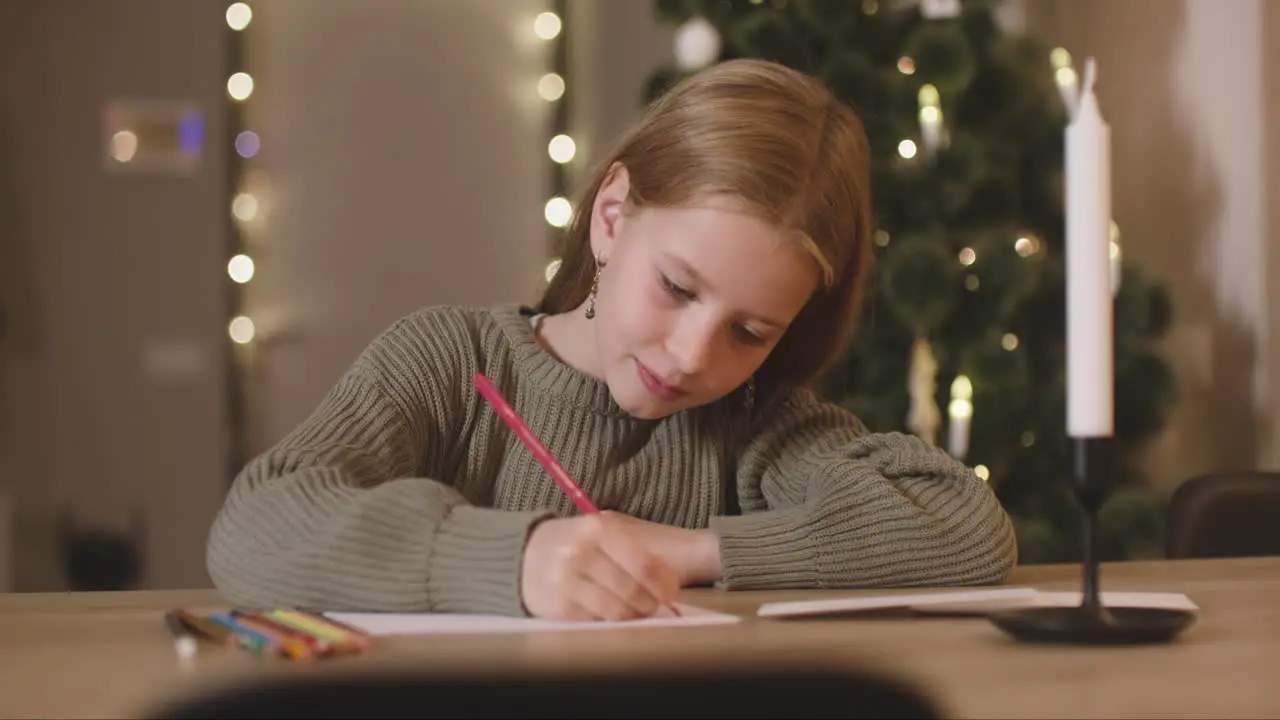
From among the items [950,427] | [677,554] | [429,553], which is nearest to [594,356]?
[677,554]

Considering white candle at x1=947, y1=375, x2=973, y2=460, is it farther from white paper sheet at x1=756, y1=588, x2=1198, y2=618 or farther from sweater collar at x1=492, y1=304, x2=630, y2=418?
white paper sheet at x1=756, y1=588, x2=1198, y2=618

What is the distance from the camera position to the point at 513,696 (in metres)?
0.33

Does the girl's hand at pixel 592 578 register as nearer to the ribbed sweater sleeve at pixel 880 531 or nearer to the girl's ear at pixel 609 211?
the ribbed sweater sleeve at pixel 880 531

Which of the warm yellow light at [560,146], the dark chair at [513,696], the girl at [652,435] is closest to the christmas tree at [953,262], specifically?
the warm yellow light at [560,146]

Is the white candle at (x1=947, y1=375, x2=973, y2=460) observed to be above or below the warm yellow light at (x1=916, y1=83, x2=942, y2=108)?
below

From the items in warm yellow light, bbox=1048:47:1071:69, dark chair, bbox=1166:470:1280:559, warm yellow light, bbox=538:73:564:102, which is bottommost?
dark chair, bbox=1166:470:1280:559

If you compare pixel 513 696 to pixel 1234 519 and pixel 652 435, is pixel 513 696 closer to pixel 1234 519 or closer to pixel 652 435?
pixel 652 435

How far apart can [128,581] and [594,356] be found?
224cm

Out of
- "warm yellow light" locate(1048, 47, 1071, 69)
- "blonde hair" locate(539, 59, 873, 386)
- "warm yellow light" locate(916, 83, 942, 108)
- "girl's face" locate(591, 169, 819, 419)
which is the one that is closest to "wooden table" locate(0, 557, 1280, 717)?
"girl's face" locate(591, 169, 819, 419)

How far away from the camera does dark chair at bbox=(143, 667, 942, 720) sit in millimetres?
323

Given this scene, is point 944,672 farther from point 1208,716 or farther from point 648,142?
point 648,142

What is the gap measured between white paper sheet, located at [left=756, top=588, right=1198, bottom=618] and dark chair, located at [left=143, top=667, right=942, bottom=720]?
52 centimetres

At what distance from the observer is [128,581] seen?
127 inches

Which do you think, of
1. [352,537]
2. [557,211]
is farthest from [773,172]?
[557,211]
